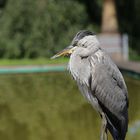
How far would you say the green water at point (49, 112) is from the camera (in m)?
5.51

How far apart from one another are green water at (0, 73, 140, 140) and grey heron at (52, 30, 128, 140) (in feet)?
6.41

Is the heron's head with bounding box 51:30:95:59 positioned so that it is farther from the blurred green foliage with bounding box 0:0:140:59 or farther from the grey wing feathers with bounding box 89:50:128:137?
the blurred green foliage with bounding box 0:0:140:59

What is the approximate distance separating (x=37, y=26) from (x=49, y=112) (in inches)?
343

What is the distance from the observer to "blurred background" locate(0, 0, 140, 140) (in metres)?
6.04

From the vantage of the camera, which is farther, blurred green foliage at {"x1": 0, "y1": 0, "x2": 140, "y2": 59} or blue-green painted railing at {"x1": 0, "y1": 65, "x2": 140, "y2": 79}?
blurred green foliage at {"x1": 0, "y1": 0, "x2": 140, "y2": 59}

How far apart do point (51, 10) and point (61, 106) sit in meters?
8.64

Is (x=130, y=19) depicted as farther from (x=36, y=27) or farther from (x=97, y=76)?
(x=97, y=76)

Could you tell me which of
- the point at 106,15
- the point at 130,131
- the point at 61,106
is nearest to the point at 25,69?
the point at 106,15

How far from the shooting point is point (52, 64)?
13.7m

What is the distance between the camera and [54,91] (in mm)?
9234

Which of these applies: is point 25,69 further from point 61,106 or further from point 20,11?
point 61,106

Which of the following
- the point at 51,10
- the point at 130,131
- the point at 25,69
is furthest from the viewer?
the point at 51,10

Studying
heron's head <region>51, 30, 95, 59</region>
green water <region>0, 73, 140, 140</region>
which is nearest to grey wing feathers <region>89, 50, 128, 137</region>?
heron's head <region>51, 30, 95, 59</region>

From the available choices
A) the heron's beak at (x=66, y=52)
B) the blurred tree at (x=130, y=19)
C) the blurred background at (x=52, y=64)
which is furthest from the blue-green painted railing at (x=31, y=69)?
the heron's beak at (x=66, y=52)
